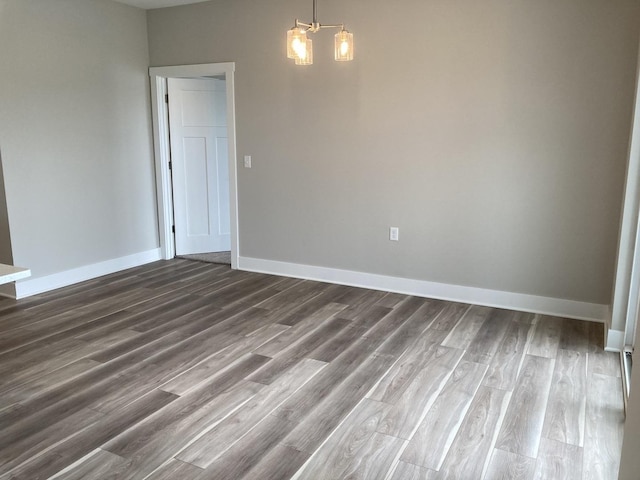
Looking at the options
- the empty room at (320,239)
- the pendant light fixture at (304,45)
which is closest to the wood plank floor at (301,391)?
the empty room at (320,239)

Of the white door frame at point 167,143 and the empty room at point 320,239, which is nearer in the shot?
the empty room at point 320,239

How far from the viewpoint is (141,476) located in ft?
7.13

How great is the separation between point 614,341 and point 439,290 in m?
1.45

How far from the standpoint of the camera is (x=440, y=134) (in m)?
4.26

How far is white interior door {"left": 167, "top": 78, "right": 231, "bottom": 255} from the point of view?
5793 millimetres

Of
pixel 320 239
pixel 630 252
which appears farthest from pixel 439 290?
pixel 630 252

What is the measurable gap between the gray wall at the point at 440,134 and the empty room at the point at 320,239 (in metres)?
0.02

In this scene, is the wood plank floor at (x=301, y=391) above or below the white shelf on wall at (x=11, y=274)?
below

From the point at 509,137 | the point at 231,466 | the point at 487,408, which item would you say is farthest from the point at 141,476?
the point at 509,137

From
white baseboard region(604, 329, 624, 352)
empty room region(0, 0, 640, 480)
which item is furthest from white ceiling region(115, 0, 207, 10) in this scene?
white baseboard region(604, 329, 624, 352)

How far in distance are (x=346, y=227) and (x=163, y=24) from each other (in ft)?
9.65

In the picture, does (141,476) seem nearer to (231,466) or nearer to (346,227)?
(231,466)

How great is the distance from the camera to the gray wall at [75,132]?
4367mm

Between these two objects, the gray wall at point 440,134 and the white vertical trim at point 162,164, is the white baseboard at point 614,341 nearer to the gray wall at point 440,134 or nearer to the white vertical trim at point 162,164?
the gray wall at point 440,134
